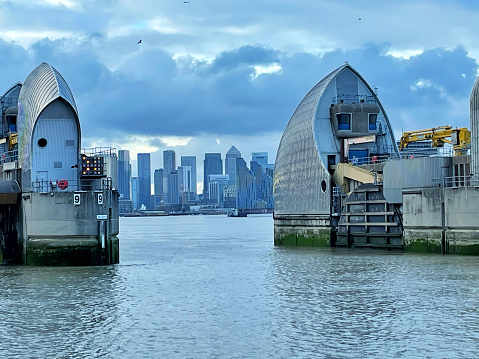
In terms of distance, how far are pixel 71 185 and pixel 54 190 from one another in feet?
4.97

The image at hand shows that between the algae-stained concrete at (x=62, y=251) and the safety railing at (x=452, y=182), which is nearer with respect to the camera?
the algae-stained concrete at (x=62, y=251)

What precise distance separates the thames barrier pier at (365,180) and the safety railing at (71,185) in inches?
778

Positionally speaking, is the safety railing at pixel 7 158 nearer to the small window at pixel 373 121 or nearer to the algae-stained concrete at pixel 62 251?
the algae-stained concrete at pixel 62 251

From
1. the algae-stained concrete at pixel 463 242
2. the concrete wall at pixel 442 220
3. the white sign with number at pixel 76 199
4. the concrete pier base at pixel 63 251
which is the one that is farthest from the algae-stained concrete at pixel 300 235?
the white sign with number at pixel 76 199

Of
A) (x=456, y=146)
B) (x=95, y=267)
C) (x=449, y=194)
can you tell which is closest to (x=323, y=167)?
(x=456, y=146)

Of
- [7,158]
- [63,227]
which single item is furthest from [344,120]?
[63,227]

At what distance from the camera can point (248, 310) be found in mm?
34156

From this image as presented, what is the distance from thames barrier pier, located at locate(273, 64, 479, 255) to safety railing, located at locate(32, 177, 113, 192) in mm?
19762

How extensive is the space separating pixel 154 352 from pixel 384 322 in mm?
8551

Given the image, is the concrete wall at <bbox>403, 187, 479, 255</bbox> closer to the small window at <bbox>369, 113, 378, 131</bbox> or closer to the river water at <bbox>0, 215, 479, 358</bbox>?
the river water at <bbox>0, 215, 479, 358</bbox>

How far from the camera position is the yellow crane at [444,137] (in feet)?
209

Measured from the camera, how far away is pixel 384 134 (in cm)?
7500

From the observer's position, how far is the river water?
26656 mm

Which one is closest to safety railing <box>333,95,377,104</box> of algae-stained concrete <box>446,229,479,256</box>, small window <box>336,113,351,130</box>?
small window <box>336,113,351,130</box>
